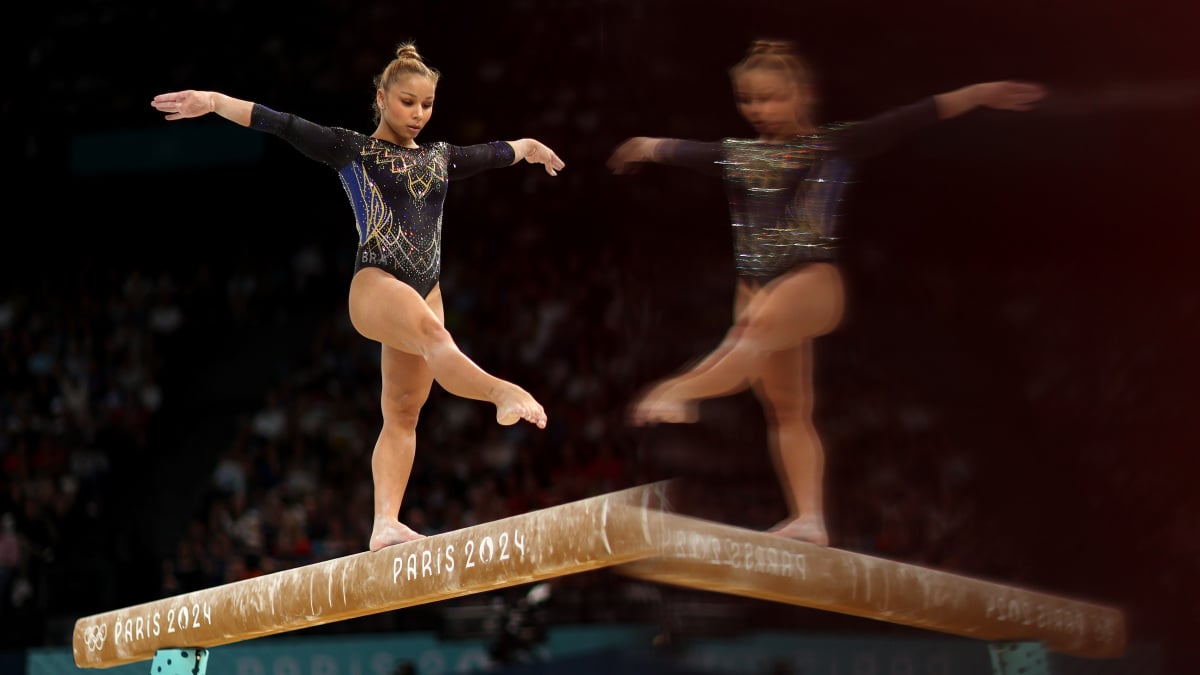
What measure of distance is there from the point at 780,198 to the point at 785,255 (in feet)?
0.37

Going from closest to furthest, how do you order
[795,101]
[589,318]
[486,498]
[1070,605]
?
→ [1070,605] < [795,101] < [486,498] < [589,318]

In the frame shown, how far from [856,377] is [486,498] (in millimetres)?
5247

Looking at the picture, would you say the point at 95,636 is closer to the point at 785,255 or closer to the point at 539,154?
the point at 539,154

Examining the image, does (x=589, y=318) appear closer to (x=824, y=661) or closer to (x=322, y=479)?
(x=322, y=479)

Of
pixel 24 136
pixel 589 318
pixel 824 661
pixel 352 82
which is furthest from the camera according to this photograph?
pixel 24 136

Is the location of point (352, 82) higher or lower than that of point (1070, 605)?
higher

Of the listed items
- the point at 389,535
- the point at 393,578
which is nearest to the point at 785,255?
the point at 393,578

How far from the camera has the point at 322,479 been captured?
7852 millimetres

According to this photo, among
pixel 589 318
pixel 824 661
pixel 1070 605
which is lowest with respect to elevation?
pixel 589 318

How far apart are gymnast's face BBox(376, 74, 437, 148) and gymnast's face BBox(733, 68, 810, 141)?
3.24ft

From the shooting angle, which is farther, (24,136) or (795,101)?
(24,136)

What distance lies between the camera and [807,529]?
2.50 meters

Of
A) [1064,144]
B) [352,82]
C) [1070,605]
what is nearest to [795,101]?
[1064,144]

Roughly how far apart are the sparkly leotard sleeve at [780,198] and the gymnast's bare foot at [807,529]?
463mm
